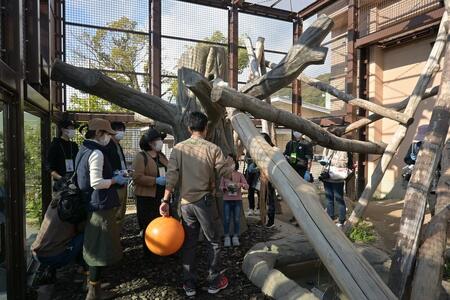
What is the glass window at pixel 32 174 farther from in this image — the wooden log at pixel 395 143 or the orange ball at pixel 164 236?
the wooden log at pixel 395 143

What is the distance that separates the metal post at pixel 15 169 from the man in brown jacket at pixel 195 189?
125cm

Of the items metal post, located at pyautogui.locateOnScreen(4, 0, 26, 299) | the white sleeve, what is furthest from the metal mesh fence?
metal post, located at pyautogui.locateOnScreen(4, 0, 26, 299)

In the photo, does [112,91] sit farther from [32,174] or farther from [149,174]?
[32,174]

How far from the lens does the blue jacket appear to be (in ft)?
10.1

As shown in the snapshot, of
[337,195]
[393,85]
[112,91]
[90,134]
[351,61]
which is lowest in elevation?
[337,195]

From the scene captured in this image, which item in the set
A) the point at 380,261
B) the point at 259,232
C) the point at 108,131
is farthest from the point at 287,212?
the point at 108,131

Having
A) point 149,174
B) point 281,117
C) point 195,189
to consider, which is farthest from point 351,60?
point 195,189

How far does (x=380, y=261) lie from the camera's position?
3.54 metres

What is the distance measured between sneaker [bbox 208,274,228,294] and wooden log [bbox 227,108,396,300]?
1691 millimetres

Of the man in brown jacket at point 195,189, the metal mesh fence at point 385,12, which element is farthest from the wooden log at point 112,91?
the metal mesh fence at point 385,12

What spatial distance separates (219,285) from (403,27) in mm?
7348

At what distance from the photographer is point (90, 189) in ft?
10.3

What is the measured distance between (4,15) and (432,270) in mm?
3690

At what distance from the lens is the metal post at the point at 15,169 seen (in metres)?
2.92
